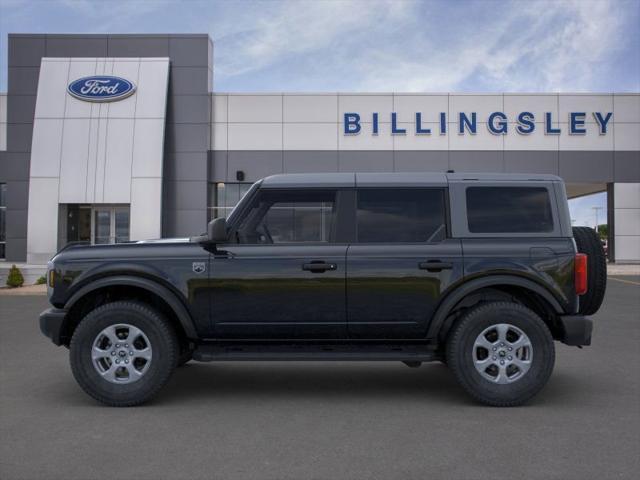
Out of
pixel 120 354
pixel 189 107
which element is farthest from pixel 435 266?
pixel 189 107

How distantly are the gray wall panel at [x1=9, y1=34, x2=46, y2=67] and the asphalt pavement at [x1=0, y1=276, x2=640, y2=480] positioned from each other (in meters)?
23.6

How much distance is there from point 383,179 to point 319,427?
2.20m

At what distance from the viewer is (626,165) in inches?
1072

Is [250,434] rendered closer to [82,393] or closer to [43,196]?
[82,393]

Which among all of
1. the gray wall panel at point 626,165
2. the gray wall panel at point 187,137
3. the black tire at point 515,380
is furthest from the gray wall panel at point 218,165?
the black tire at point 515,380

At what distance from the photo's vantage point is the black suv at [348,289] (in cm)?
502

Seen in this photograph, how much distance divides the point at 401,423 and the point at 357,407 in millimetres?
564

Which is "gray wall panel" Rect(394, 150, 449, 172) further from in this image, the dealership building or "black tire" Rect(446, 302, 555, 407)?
"black tire" Rect(446, 302, 555, 407)

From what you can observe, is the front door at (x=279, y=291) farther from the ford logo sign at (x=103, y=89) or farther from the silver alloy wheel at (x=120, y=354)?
the ford logo sign at (x=103, y=89)

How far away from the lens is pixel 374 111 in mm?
26688

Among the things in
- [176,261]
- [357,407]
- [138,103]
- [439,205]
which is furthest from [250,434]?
[138,103]

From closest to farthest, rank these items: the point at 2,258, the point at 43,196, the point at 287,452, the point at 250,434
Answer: the point at 287,452, the point at 250,434, the point at 43,196, the point at 2,258

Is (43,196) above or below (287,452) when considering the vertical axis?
above

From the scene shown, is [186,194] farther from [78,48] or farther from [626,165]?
[626,165]
